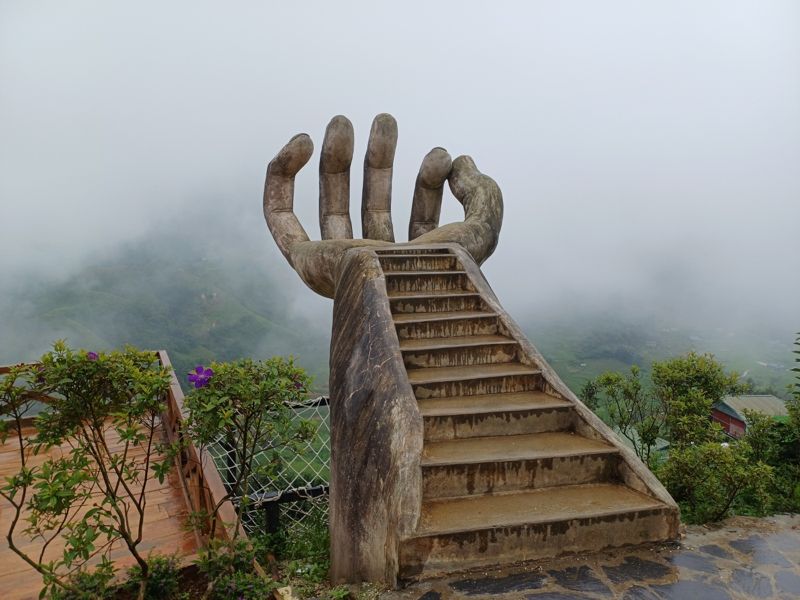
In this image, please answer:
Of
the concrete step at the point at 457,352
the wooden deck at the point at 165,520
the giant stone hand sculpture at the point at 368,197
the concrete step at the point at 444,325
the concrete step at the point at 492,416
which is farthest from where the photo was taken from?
the giant stone hand sculpture at the point at 368,197

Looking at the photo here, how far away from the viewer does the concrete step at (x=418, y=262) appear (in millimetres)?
5590

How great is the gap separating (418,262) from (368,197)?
3.98 meters

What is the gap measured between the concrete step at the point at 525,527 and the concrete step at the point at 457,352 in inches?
54.0

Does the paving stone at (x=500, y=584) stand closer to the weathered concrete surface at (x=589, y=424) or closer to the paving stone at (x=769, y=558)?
the weathered concrete surface at (x=589, y=424)

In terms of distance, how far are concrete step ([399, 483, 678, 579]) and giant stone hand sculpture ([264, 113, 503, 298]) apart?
4120mm

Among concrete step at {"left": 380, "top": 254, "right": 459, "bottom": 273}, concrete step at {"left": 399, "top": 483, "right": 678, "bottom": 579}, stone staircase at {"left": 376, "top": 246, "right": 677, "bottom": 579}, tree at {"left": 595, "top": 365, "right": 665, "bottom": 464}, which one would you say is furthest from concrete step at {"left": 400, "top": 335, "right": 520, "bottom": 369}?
tree at {"left": 595, "top": 365, "right": 665, "bottom": 464}

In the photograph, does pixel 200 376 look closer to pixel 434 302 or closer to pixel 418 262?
pixel 434 302

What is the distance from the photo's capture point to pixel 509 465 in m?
3.31

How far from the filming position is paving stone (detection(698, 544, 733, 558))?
3133mm

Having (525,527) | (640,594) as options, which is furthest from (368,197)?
(640,594)

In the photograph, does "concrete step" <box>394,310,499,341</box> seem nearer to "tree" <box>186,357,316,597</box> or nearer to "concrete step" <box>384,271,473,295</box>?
"concrete step" <box>384,271,473,295</box>

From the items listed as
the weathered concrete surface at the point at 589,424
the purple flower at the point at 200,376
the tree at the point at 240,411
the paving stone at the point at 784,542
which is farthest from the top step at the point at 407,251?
the paving stone at the point at 784,542

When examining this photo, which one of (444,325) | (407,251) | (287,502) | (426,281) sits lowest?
(287,502)

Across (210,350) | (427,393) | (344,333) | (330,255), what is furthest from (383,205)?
(210,350)
